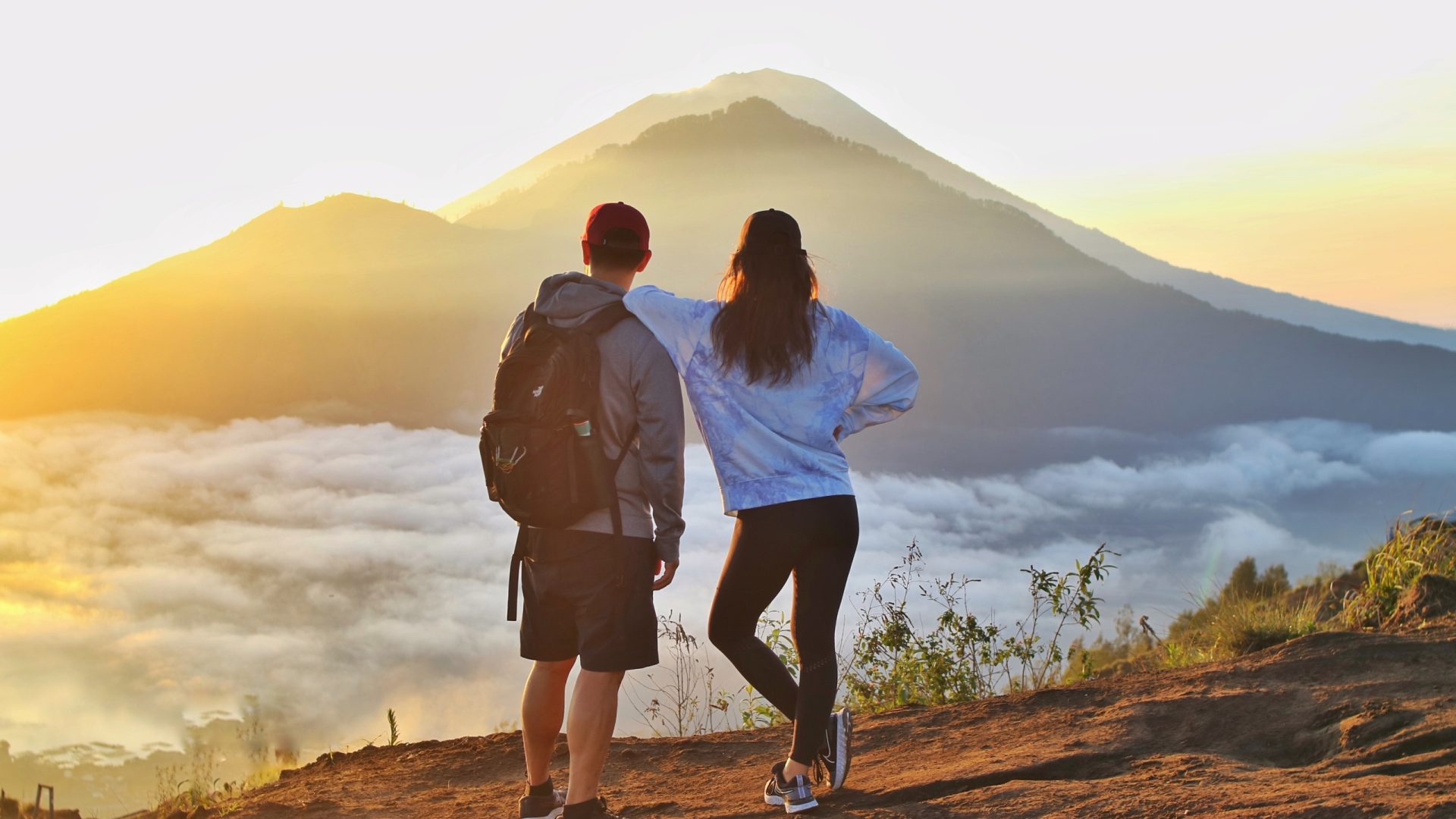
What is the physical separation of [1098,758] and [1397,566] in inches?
143

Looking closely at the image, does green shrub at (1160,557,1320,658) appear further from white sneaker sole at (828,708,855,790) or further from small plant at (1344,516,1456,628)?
white sneaker sole at (828,708,855,790)

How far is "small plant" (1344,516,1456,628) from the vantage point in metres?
6.95

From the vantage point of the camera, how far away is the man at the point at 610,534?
3650 millimetres

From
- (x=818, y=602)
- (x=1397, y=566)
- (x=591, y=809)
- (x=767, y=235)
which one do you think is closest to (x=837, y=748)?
(x=818, y=602)

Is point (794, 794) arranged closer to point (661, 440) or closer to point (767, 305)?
point (661, 440)

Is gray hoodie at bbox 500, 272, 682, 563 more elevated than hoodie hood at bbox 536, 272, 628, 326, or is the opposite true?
hoodie hood at bbox 536, 272, 628, 326

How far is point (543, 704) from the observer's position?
12.8 ft

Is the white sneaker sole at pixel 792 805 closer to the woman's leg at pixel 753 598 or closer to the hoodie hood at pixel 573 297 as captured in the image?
the woman's leg at pixel 753 598

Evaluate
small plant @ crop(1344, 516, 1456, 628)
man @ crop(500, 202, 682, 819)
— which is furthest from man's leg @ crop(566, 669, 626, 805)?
small plant @ crop(1344, 516, 1456, 628)

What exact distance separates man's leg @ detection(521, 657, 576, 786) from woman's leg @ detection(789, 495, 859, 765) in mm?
791

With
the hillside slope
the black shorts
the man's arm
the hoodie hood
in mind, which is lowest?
the hillside slope

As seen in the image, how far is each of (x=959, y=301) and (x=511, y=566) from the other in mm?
122224

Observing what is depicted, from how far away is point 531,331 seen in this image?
3.70 m

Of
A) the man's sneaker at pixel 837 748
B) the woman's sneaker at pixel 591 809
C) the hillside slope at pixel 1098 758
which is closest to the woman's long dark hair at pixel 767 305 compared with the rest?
the man's sneaker at pixel 837 748
